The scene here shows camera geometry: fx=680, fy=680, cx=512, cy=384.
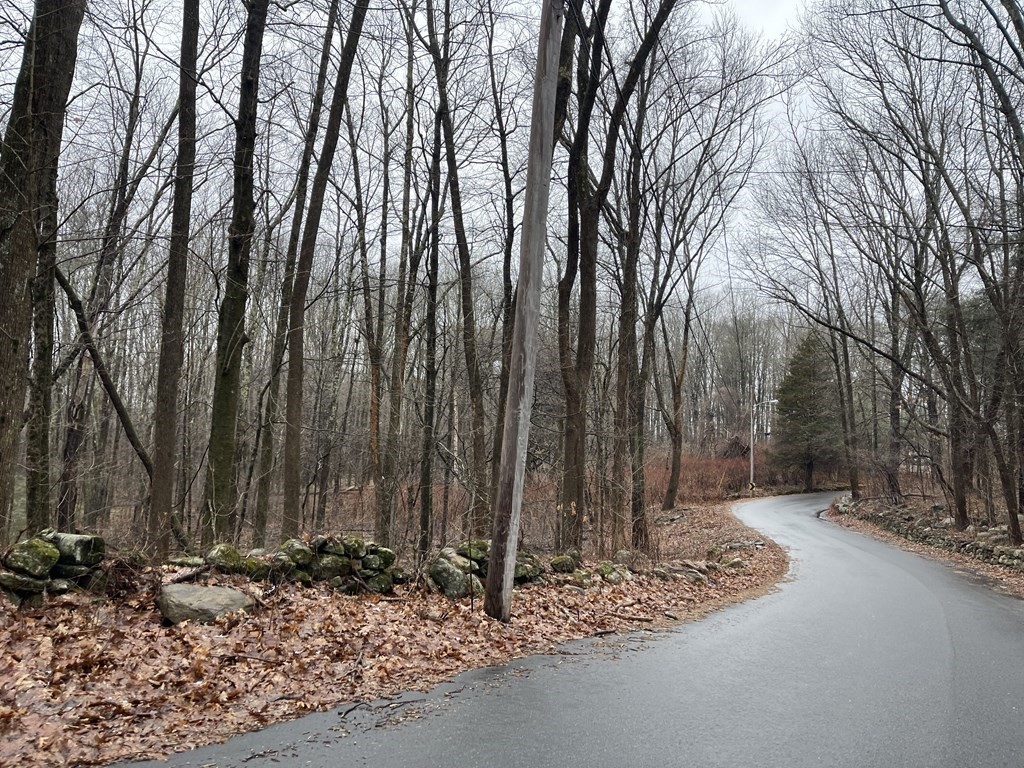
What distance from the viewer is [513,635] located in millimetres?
7410

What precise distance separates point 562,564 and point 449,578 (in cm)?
248

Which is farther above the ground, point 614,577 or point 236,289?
point 236,289

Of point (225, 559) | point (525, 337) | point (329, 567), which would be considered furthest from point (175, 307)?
point (525, 337)

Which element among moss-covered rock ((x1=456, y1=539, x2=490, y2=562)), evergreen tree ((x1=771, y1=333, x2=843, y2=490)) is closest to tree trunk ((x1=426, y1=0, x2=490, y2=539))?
moss-covered rock ((x1=456, y1=539, x2=490, y2=562))

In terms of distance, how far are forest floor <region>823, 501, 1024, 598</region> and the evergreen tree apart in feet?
38.7

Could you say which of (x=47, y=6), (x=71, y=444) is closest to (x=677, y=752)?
(x=47, y=6)

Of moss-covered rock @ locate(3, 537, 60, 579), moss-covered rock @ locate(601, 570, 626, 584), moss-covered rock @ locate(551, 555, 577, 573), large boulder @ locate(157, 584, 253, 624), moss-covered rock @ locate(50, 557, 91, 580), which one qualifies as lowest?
moss-covered rock @ locate(601, 570, 626, 584)

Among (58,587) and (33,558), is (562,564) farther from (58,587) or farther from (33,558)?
(33,558)

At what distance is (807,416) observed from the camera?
Result: 43.3 meters

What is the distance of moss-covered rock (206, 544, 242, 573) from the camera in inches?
296

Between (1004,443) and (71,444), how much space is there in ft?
76.6

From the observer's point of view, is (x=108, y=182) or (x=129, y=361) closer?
(x=108, y=182)

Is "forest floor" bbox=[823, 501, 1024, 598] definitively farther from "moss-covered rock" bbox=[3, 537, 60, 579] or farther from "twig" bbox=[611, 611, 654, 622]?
"moss-covered rock" bbox=[3, 537, 60, 579]

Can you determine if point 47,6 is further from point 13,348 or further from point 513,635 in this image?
point 513,635
